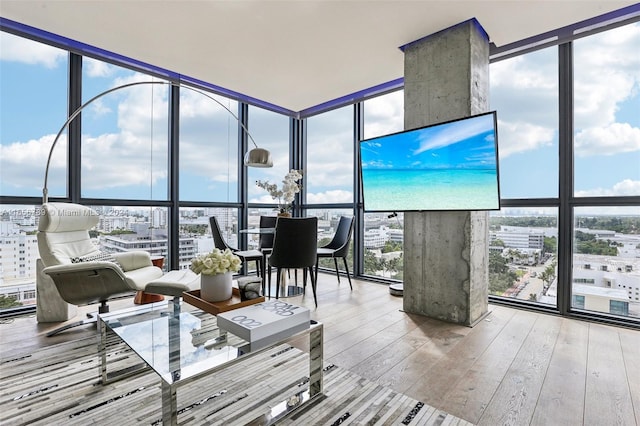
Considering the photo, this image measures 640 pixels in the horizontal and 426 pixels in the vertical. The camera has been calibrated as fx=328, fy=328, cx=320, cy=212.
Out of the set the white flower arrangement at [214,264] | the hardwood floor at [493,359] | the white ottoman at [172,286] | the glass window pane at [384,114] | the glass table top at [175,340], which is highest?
the glass window pane at [384,114]

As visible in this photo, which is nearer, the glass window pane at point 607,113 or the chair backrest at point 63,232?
the chair backrest at point 63,232

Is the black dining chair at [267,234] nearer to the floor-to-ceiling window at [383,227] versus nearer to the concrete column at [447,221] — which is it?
the floor-to-ceiling window at [383,227]

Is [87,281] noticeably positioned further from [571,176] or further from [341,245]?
[571,176]

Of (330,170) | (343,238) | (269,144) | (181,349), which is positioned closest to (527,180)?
(343,238)

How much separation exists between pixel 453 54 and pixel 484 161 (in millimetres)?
1019

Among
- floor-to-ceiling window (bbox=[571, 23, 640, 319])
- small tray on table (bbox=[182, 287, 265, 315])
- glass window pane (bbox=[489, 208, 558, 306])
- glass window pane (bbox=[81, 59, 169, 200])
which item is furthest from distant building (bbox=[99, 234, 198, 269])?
floor-to-ceiling window (bbox=[571, 23, 640, 319])

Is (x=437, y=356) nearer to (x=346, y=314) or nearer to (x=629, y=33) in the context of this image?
(x=346, y=314)

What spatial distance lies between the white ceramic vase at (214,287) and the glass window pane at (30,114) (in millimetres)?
2466

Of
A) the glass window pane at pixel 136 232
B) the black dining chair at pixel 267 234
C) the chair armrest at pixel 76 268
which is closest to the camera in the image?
the chair armrest at pixel 76 268

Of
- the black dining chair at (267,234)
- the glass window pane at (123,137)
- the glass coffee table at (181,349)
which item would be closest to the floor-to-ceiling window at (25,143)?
the glass window pane at (123,137)

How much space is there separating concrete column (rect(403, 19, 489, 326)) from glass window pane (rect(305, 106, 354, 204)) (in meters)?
1.76

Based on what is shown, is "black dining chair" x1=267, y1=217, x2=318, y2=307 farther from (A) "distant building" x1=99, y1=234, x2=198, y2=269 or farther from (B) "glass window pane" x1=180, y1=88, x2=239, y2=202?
(B) "glass window pane" x1=180, y1=88, x2=239, y2=202

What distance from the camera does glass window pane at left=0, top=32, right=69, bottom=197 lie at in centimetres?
303

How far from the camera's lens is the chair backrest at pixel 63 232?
99.3 inches
